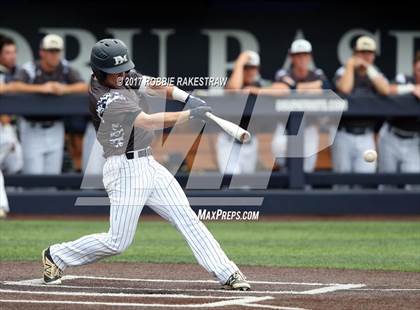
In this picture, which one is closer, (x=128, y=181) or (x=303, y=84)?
(x=128, y=181)

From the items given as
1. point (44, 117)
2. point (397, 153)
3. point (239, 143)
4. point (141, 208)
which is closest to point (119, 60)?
point (141, 208)

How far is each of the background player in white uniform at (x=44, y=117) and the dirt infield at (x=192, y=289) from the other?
397 cm

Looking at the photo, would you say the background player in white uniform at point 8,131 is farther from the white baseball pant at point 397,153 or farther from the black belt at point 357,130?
the white baseball pant at point 397,153

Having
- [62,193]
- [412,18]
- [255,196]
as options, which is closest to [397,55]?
[412,18]

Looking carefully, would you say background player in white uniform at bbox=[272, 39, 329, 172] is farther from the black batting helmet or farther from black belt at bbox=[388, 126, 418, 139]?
the black batting helmet

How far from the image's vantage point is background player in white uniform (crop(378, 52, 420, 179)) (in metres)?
13.5

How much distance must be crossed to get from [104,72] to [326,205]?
6.28m

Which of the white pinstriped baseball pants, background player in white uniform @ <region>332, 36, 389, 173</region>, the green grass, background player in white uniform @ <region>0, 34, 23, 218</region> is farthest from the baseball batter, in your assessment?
background player in white uniform @ <region>332, 36, 389, 173</region>

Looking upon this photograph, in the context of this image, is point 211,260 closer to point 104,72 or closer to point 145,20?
point 104,72

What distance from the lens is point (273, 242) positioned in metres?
11.3

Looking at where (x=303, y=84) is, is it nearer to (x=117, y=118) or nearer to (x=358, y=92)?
(x=358, y=92)

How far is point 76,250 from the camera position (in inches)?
303

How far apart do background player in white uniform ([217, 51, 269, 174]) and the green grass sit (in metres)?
0.80

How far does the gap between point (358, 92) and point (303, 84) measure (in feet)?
2.26
